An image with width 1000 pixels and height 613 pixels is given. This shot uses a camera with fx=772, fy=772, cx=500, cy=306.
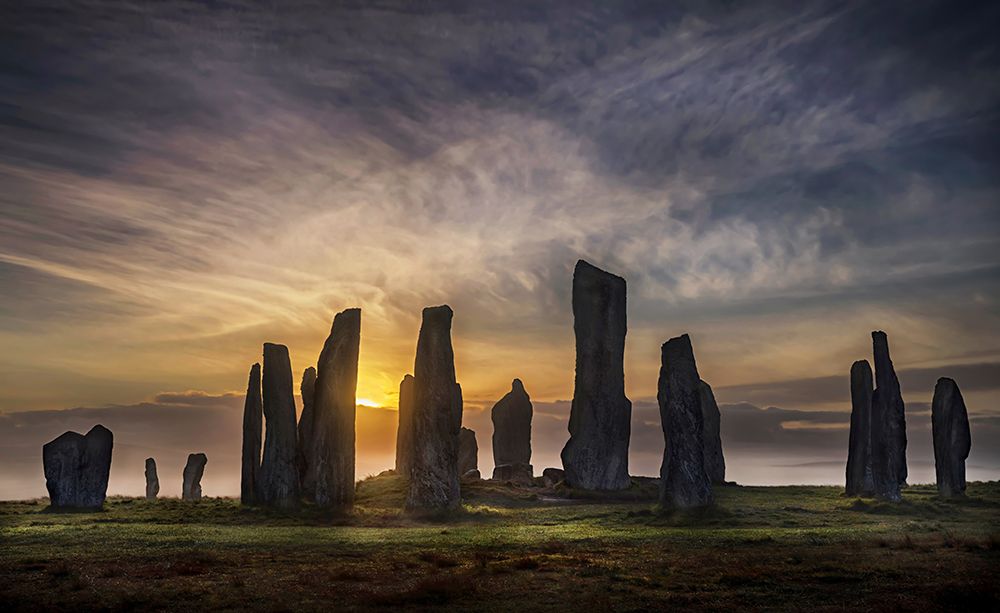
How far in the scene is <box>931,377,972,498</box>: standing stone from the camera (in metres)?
42.2

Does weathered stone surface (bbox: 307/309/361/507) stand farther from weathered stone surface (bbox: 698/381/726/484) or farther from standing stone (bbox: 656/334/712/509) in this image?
weathered stone surface (bbox: 698/381/726/484)

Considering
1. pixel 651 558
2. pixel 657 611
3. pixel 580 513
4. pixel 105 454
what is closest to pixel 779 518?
pixel 580 513

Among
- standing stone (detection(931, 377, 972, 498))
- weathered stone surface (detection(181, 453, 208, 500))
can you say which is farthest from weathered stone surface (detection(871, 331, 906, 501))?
weathered stone surface (detection(181, 453, 208, 500))

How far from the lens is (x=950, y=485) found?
42.1 meters

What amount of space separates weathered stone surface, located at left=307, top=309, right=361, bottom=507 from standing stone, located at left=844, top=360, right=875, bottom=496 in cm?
2957

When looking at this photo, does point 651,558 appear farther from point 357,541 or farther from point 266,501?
point 266,501

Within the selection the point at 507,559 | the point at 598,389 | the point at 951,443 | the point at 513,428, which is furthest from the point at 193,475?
the point at 951,443

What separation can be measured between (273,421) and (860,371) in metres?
33.6

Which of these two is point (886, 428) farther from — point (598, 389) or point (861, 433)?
point (598, 389)

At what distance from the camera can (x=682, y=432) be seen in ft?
109

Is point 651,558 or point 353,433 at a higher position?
point 353,433

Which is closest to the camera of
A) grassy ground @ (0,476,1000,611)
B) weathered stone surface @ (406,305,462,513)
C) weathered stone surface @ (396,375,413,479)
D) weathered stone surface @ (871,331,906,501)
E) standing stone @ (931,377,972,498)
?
grassy ground @ (0,476,1000,611)

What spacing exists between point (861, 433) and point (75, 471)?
4370cm

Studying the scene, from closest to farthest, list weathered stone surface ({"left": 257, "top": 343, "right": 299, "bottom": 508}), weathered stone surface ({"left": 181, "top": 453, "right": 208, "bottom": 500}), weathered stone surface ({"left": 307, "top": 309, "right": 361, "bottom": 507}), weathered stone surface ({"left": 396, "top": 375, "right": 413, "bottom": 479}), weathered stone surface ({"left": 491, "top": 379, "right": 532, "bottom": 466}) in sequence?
weathered stone surface ({"left": 307, "top": 309, "right": 361, "bottom": 507}) → weathered stone surface ({"left": 257, "top": 343, "right": 299, "bottom": 508}) → weathered stone surface ({"left": 396, "top": 375, "right": 413, "bottom": 479}) → weathered stone surface ({"left": 181, "top": 453, "right": 208, "bottom": 500}) → weathered stone surface ({"left": 491, "top": 379, "right": 532, "bottom": 466})
